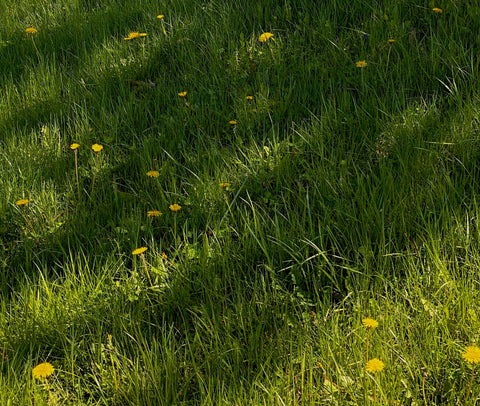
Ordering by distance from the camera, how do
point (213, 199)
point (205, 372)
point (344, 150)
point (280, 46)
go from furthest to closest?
1. point (280, 46)
2. point (344, 150)
3. point (213, 199)
4. point (205, 372)

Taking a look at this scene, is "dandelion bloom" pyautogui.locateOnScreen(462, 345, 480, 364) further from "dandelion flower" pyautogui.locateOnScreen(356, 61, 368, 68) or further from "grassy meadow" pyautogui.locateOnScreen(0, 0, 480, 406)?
"dandelion flower" pyautogui.locateOnScreen(356, 61, 368, 68)

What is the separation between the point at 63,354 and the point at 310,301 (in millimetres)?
826

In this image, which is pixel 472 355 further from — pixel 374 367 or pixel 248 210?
pixel 248 210

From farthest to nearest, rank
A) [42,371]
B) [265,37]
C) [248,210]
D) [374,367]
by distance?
[265,37] → [248,210] → [42,371] → [374,367]

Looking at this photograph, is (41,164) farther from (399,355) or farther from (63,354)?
(399,355)

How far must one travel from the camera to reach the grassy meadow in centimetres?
170


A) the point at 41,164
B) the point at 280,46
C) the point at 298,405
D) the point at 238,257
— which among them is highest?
the point at 280,46

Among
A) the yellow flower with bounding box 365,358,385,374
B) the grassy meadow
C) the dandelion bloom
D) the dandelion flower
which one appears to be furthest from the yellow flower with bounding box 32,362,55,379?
the dandelion flower

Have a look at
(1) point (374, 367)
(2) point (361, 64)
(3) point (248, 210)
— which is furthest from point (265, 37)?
(1) point (374, 367)

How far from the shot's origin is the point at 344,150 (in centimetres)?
252

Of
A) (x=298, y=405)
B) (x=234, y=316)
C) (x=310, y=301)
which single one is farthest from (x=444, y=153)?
(x=298, y=405)

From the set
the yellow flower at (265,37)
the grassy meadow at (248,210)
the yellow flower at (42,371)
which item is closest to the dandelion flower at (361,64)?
the grassy meadow at (248,210)

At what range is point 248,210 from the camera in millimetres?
2326

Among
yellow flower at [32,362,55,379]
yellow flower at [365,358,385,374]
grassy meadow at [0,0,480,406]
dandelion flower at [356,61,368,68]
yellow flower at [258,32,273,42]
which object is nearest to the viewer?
yellow flower at [365,358,385,374]
